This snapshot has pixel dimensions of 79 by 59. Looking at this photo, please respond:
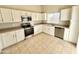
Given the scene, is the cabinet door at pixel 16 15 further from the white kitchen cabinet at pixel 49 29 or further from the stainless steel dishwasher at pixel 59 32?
the stainless steel dishwasher at pixel 59 32

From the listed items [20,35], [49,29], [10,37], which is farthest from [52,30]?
[10,37]

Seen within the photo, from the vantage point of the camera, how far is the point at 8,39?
95.1 inches

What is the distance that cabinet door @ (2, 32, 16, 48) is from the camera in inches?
90.3

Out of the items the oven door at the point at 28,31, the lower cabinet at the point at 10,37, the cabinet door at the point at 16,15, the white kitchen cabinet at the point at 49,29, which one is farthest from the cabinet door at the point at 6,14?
the white kitchen cabinet at the point at 49,29

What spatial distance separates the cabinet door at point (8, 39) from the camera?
2.29 meters

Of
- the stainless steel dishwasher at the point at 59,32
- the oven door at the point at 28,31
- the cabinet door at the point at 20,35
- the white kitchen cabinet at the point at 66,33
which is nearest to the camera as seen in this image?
the cabinet door at the point at 20,35

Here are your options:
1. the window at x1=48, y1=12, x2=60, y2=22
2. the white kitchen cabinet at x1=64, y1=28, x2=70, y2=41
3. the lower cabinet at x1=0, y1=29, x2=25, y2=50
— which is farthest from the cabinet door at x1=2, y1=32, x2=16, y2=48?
the window at x1=48, y1=12, x2=60, y2=22

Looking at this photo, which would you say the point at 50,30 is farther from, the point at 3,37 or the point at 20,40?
the point at 3,37

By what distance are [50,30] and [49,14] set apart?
134 centimetres

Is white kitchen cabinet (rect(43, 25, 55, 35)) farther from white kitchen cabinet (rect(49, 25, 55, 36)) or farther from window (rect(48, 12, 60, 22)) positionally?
window (rect(48, 12, 60, 22))

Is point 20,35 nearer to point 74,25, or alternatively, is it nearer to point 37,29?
point 37,29

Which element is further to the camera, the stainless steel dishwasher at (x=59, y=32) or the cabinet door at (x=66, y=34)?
the stainless steel dishwasher at (x=59, y=32)

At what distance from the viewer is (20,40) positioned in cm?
296
